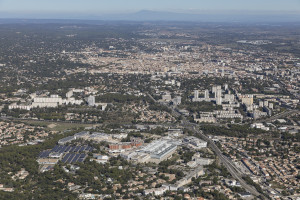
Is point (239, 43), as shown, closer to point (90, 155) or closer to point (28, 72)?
point (28, 72)

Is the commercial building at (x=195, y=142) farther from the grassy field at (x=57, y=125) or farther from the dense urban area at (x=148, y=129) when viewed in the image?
the grassy field at (x=57, y=125)

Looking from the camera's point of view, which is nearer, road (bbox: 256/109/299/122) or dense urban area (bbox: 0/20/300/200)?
dense urban area (bbox: 0/20/300/200)

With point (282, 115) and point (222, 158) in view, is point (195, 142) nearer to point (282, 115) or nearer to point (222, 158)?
point (222, 158)

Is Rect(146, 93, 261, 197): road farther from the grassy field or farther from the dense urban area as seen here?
the grassy field

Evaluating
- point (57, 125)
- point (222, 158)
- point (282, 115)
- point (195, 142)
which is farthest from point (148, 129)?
point (282, 115)

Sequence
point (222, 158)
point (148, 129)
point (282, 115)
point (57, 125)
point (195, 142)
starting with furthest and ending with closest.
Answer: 1. point (282, 115)
2. point (57, 125)
3. point (148, 129)
4. point (195, 142)
5. point (222, 158)

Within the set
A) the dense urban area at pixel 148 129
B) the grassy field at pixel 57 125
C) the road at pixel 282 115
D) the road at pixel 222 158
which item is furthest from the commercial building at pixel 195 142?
the road at pixel 282 115

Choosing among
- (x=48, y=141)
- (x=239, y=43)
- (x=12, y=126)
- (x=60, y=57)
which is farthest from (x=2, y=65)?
(x=239, y=43)

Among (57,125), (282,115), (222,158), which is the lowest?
(282,115)

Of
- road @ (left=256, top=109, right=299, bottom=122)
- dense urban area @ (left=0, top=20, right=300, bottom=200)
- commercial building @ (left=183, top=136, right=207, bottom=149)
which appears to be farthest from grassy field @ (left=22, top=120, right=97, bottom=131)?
road @ (left=256, top=109, right=299, bottom=122)
